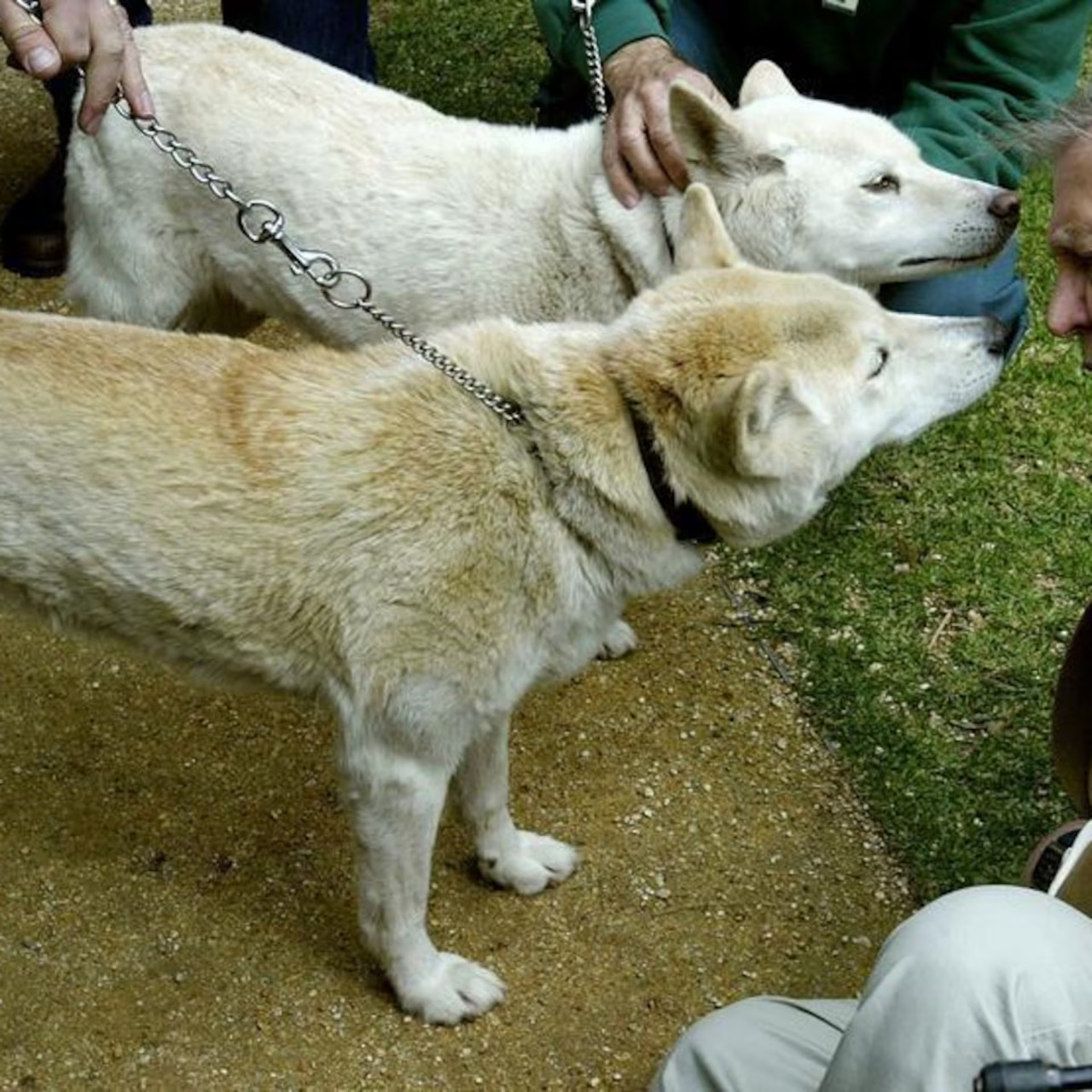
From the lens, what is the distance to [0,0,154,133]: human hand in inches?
121

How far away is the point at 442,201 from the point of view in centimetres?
380

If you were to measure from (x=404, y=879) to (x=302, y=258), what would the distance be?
1.42 m

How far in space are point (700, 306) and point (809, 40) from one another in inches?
73.0

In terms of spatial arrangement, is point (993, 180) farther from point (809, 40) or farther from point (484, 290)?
point (484, 290)

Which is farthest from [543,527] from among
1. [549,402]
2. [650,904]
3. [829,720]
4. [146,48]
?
[146,48]

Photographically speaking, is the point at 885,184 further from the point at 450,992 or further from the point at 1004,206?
the point at 450,992

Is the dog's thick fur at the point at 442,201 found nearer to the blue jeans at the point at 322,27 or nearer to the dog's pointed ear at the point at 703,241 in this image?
the dog's pointed ear at the point at 703,241

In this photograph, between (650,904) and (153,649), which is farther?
(650,904)

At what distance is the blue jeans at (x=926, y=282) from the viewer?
4.29 m

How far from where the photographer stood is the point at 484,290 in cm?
381

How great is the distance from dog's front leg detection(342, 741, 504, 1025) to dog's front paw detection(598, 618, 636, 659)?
3.37 ft

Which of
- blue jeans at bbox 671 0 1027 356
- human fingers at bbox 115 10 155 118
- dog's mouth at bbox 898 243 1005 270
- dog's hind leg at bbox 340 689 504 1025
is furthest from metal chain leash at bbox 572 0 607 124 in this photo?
dog's hind leg at bbox 340 689 504 1025

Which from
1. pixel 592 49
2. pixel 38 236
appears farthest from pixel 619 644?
pixel 38 236

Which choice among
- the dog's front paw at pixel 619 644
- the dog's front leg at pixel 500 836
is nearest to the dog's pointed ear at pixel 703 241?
the dog's front leg at pixel 500 836
